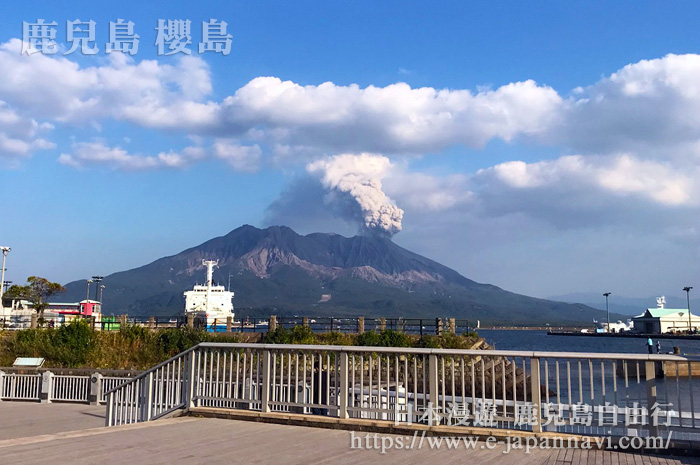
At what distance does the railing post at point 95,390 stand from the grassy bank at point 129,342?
10641mm

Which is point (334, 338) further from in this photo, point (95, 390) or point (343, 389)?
point (343, 389)

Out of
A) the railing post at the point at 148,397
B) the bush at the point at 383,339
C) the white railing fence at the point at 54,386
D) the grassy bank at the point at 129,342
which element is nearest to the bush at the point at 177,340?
the grassy bank at the point at 129,342

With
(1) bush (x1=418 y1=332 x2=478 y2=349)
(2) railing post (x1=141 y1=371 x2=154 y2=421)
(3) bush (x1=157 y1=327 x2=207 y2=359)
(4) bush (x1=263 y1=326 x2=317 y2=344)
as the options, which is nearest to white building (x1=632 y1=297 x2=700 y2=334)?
(1) bush (x1=418 y1=332 x2=478 y2=349)

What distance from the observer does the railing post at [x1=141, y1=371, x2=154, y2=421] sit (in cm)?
1249

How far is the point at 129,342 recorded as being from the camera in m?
35.1

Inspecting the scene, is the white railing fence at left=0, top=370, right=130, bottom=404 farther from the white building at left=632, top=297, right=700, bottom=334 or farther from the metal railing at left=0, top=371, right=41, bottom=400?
the white building at left=632, top=297, right=700, bottom=334

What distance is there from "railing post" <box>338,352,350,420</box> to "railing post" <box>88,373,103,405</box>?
1372cm

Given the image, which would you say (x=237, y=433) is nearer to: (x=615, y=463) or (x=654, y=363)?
(x=615, y=463)

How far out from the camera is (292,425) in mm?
10430

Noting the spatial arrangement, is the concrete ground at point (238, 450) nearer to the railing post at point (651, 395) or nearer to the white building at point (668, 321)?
the railing post at point (651, 395)

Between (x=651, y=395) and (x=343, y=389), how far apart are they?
4484mm

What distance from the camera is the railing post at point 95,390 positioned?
827 inches

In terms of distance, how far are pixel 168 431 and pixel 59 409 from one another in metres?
12.0

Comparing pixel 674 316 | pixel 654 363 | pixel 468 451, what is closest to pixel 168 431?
pixel 468 451
